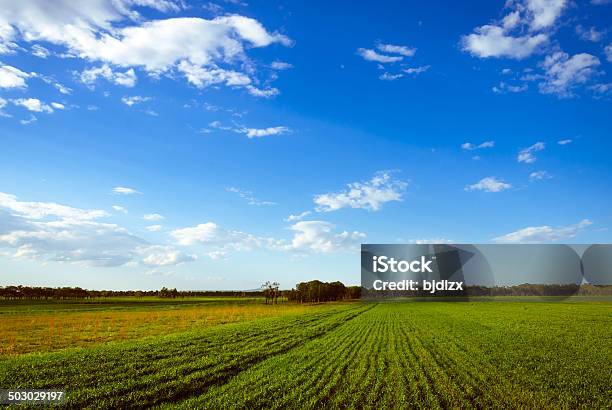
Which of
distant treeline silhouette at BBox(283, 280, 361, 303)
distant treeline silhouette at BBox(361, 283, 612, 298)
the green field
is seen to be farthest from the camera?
distant treeline silhouette at BBox(283, 280, 361, 303)

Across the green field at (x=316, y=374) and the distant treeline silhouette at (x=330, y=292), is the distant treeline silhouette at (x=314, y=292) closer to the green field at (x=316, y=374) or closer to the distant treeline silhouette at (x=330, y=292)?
the distant treeline silhouette at (x=330, y=292)

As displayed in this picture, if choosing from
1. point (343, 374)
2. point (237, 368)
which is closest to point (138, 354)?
point (237, 368)

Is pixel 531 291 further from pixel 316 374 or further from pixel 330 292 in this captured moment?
pixel 316 374

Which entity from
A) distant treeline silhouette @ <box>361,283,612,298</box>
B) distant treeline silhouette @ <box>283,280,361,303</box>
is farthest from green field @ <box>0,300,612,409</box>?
distant treeline silhouette @ <box>283,280,361,303</box>

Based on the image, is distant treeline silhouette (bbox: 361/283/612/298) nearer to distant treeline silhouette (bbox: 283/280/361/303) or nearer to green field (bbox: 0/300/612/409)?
distant treeline silhouette (bbox: 283/280/361/303)

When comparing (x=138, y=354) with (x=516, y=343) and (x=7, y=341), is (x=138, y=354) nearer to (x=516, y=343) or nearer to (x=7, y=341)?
(x=7, y=341)

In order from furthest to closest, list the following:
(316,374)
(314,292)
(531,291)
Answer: (314,292), (531,291), (316,374)

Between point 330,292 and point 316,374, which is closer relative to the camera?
point 316,374

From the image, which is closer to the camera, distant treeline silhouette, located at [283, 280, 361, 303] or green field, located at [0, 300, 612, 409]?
green field, located at [0, 300, 612, 409]

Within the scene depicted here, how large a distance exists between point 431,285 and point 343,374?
125m

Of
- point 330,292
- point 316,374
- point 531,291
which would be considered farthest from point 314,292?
point 316,374

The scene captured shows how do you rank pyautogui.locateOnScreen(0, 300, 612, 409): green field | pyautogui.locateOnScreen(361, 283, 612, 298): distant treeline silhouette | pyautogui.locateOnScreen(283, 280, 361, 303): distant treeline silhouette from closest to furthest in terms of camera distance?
pyautogui.locateOnScreen(0, 300, 612, 409): green field < pyautogui.locateOnScreen(361, 283, 612, 298): distant treeline silhouette < pyautogui.locateOnScreen(283, 280, 361, 303): distant treeline silhouette

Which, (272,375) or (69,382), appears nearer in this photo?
(69,382)

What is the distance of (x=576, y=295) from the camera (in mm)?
130750
